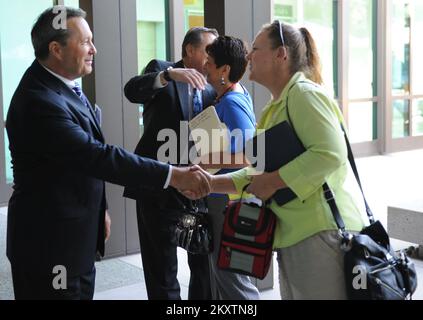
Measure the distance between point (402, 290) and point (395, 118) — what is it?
11541 mm

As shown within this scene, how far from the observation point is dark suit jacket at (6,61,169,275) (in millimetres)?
2666

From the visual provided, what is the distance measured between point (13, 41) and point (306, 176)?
6850mm

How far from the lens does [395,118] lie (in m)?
13.5

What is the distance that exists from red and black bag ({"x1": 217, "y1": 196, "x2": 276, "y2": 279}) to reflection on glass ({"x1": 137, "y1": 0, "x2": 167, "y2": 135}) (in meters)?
6.25

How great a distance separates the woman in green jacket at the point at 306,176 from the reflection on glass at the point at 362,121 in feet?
34.1

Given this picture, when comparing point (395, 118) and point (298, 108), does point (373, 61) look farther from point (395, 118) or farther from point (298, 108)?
point (298, 108)

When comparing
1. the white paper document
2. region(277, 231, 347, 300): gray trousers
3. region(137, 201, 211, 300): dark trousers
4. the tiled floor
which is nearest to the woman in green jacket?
region(277, 231, 347, 300): gray trousers

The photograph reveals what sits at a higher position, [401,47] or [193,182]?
[401,47]

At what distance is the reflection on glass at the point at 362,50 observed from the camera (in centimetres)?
1278

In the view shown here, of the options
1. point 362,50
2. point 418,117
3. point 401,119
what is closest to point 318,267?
point 362,50

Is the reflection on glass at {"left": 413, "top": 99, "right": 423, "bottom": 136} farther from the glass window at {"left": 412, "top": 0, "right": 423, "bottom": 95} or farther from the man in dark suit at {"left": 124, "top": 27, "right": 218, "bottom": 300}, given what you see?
the man in dark suit at {"left": 124, "top": 27, "right": 218, "bottom": 300}

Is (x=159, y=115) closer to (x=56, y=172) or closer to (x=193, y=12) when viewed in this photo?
(x=56, y=172)

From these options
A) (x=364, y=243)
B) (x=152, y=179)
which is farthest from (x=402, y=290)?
(x=152, y=179)

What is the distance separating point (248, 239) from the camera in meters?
2.59
